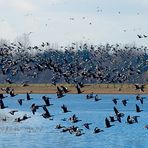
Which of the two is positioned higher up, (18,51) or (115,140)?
(18,51)

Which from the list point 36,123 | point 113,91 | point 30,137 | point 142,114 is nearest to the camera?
point 30,137

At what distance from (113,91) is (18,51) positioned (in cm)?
8280

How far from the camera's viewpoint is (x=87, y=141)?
2645 inches

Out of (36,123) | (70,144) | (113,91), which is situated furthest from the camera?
(113,91)

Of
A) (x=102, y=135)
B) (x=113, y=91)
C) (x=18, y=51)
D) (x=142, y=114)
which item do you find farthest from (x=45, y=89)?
(x=18, y=51)

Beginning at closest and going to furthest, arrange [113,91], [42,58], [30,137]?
[42,58], [30,137], [113,91]

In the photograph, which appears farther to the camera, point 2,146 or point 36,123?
point 36,123

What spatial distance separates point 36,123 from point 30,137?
14631mm

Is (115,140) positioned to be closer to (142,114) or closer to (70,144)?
(70,144)

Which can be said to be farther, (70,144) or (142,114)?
(142,114)

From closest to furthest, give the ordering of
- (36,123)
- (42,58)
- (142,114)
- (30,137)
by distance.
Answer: (42,58)
(30,137)
(36,123)
(142,114)

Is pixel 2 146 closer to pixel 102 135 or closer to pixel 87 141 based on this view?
pixel 87 141

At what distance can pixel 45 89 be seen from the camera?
153 metres

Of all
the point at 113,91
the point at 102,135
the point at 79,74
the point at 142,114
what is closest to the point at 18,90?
the point at 113,91
